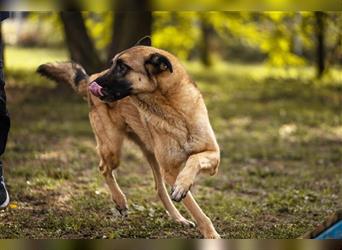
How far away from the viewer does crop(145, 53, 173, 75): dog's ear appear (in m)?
5.59

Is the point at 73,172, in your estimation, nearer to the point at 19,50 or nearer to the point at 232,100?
the point at 232,100

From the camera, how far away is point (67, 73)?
270 inches

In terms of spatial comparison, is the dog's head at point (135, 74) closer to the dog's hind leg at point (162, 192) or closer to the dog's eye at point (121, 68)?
the dog's eye at point (121, 68)

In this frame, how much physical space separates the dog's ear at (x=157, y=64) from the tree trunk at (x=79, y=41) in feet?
26.9

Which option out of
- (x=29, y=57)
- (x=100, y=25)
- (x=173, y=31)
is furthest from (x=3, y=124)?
(x=29, y=57)

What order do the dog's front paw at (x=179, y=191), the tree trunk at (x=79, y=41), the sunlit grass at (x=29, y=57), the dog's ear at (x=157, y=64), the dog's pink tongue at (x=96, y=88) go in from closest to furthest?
the dog's front paw at (x=179, y=191) < the dog's ear at (x=157, y=64) < the dog's pink tongue at (x=96, y=88) < the tree trunk at (x=79, y=41) < the sunlit grass at (x=29, y=57)

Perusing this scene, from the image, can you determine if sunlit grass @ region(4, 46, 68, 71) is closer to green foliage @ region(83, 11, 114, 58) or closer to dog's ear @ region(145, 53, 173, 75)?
green foliage @ region(83, 11, 114, 58)

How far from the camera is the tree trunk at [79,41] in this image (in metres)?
13.8

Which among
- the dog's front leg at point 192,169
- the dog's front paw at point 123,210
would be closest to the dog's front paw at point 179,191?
the dog's front leg at point 192,169

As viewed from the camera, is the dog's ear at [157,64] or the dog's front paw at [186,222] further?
the dog's front paw at [186,222]

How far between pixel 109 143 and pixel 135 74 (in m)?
1.06

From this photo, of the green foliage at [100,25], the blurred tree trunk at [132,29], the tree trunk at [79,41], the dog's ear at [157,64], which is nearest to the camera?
the dog's ear at [157,64]

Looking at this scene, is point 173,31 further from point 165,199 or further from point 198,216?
point 198,216

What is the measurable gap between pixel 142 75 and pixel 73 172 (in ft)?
10.5
